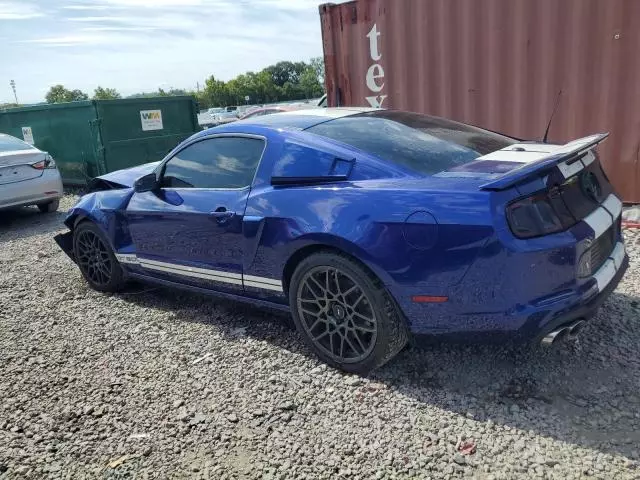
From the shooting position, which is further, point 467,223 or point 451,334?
point 451,334

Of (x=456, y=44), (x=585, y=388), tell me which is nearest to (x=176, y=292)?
(x=585, y=388)

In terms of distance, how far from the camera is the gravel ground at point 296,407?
92.9 inches

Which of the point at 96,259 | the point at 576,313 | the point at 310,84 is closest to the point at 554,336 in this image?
the point at 576,313

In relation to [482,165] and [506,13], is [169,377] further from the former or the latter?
[506,13]

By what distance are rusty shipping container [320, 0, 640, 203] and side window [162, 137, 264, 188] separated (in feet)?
11.6

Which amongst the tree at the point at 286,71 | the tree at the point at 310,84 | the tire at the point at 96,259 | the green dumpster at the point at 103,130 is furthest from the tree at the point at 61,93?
the tire at the point at 96,259

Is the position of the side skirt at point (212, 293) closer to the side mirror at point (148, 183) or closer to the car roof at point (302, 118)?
the side mirror at point (148, 183)

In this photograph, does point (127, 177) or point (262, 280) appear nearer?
point (262, 280)

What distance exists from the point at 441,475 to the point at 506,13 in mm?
5038

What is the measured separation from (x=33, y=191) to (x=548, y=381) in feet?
25.6

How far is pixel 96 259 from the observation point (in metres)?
4.72

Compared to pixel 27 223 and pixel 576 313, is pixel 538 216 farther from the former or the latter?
pixel 27 223

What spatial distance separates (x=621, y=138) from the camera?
17.8 ft

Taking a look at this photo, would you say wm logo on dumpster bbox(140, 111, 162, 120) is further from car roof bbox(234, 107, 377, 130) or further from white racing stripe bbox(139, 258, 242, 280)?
car roof bbox(234, 107, 377, 130)
